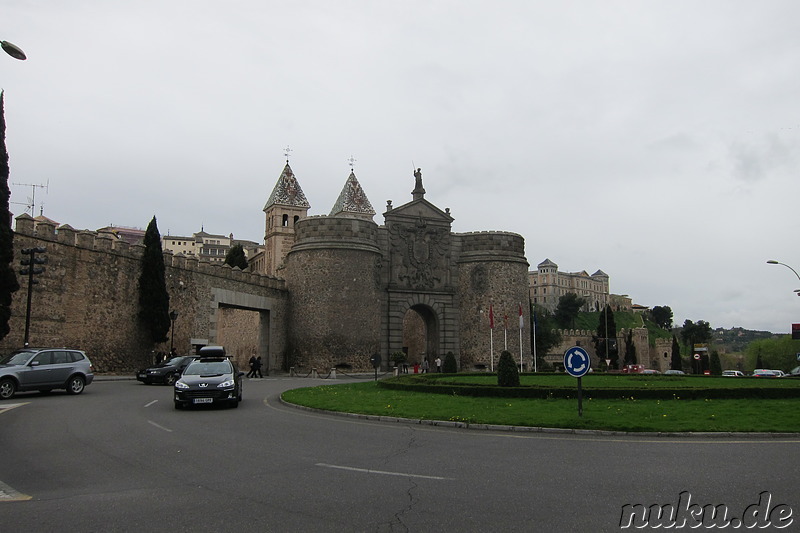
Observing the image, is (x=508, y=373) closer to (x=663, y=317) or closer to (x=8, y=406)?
(x=8, y=406)

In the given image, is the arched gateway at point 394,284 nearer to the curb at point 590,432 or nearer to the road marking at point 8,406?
the road marking at point 8,406

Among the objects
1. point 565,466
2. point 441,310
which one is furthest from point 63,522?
point 441,310

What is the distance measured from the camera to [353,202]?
86375mm

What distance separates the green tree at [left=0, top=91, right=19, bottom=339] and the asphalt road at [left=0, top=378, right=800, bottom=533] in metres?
14.8

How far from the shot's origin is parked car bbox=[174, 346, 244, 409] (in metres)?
17.8

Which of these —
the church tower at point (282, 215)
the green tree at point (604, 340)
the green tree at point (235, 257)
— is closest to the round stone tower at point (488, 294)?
the green tree at point (604, 340)

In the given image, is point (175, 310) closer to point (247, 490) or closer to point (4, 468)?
point (4, 468)

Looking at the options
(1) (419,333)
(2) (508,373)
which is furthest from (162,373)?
(1) (419,333)

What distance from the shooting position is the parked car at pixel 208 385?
17.8 metres

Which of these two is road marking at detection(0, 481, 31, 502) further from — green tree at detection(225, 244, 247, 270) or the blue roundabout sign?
green tree at detection(225, 244, 247, 270)

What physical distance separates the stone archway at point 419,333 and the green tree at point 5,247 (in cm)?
2976

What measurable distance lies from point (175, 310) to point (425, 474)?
31.4 metres

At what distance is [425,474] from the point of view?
8836 millimetres

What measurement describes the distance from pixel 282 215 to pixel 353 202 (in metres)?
10.2
